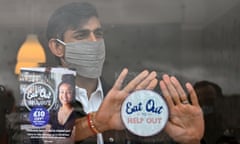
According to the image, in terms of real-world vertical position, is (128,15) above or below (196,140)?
above

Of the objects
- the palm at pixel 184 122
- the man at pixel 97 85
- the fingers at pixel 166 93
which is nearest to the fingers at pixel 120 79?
the man at pixel 97 85

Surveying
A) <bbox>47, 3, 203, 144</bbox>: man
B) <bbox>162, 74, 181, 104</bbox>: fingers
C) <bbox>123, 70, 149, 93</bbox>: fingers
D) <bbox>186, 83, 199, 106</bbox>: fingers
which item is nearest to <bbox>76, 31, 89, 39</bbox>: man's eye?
<bbox>47, 3, 203, 144</bbox>: man

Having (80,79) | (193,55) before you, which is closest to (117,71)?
(80,79)

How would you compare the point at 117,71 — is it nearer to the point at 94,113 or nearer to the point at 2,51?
the point at 94,113

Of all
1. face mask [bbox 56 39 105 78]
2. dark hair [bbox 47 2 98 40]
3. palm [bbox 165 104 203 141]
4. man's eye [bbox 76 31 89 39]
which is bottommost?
palm [bbox 165 104 203 141]

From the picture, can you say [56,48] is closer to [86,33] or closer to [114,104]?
[86,33]

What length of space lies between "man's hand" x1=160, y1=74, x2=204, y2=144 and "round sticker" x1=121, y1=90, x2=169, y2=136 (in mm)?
61

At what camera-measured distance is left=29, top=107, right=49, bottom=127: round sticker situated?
3.14 metres

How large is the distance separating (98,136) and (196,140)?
582 millimetres

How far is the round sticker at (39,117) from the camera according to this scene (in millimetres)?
3139

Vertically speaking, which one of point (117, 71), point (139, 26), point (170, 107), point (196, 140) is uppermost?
point (139, 26)

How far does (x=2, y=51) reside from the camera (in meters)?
3.23

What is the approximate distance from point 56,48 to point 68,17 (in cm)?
21

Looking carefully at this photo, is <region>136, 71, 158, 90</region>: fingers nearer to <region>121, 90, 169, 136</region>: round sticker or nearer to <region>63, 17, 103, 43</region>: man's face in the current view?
<region>121, 90, 169, 136</region>: round sticker
